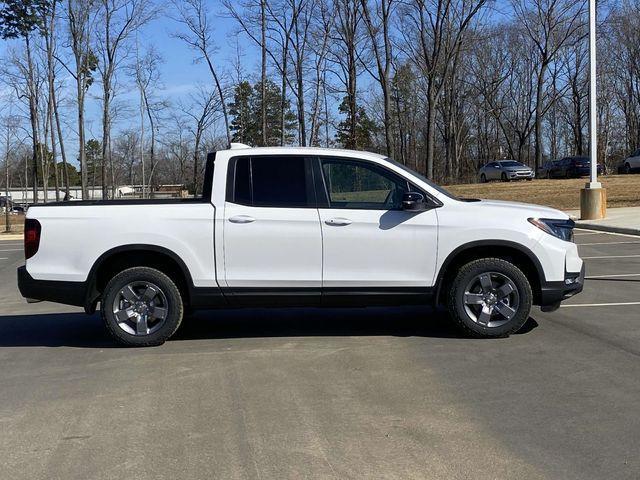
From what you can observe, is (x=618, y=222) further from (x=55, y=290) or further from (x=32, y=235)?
(x=32, y=235)

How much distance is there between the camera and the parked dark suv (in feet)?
133

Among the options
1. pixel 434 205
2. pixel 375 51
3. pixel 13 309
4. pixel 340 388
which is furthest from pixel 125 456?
pixel 375 51

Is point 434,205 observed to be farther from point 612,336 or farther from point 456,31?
point 456,31

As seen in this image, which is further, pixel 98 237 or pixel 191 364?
pixel 98 237

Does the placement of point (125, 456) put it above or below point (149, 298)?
below

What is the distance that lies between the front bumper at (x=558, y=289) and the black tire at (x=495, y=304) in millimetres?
158

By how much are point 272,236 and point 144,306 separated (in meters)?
1.49

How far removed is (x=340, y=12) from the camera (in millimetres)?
39406

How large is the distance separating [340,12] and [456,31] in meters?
7.12

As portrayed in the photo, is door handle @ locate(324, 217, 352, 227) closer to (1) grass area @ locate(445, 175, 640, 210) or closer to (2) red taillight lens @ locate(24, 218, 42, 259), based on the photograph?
(2) red taillight lens @ locate(24, 218, 42, 259)

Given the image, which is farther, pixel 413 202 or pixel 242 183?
pixel 242 183

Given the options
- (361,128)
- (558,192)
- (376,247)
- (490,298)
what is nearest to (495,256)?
(490,298)

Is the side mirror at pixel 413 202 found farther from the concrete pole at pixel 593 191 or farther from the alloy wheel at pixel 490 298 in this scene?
the concrete pole at pixel 593 191

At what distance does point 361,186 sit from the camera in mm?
6777
